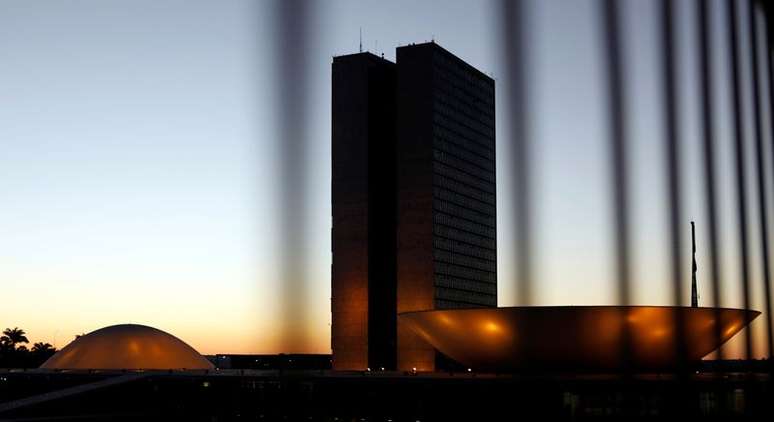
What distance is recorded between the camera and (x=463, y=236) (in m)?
107

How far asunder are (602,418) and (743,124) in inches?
910

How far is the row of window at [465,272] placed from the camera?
339 feet

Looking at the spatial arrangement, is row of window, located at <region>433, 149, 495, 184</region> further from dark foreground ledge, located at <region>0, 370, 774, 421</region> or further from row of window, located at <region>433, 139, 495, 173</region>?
dark foreground ledge, located at <region>0, 370, 774, 421</region>

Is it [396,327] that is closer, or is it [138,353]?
[138,353]

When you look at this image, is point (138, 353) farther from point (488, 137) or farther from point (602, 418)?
point (488, 137)

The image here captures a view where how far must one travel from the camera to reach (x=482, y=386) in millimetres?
34344

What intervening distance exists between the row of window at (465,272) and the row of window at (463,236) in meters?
2.72

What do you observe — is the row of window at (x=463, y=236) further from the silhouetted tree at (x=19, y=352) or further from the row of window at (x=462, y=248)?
the silhouetted tree at (x=19, y=352)

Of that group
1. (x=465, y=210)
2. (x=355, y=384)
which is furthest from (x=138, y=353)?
(x=465, y=210)

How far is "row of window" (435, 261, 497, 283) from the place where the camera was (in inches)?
4063

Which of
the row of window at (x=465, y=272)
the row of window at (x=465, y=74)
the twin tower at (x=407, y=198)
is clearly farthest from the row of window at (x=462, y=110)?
the row of window at (x=465, y=272)

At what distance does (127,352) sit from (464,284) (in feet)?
168

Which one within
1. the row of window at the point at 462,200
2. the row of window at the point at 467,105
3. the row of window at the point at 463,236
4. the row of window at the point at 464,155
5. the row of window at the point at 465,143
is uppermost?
the row of window at the point at 467,105

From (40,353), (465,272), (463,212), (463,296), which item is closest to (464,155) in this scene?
(463,212)
